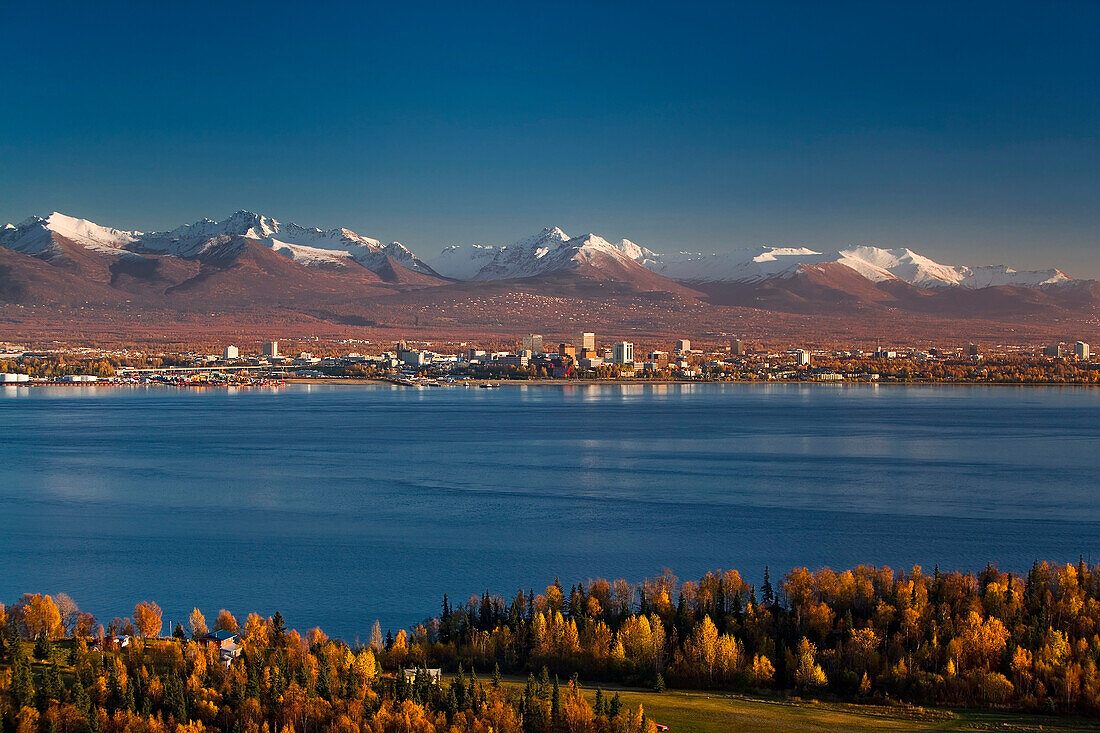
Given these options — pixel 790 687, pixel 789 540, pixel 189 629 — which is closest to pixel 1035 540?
pixel 789 540

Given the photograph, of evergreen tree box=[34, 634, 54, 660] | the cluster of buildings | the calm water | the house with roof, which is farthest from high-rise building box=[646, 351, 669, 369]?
evergreen tree box=[34, 634, 54, 660]

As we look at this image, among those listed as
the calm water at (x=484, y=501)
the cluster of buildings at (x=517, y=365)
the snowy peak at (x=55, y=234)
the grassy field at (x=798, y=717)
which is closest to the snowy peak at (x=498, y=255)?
the snowy peak at (x=55, y=234)

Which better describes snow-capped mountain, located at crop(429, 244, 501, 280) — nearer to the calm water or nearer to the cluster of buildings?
the cluster of buildings

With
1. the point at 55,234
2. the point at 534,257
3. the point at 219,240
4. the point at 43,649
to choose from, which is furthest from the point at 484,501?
the point at 534,257

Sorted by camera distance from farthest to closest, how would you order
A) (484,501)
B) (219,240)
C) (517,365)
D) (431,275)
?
(431,275), (219,240), (517,365), (484,501)

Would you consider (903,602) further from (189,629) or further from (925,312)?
(925,312)

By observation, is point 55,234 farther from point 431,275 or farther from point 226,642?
point 226,642
